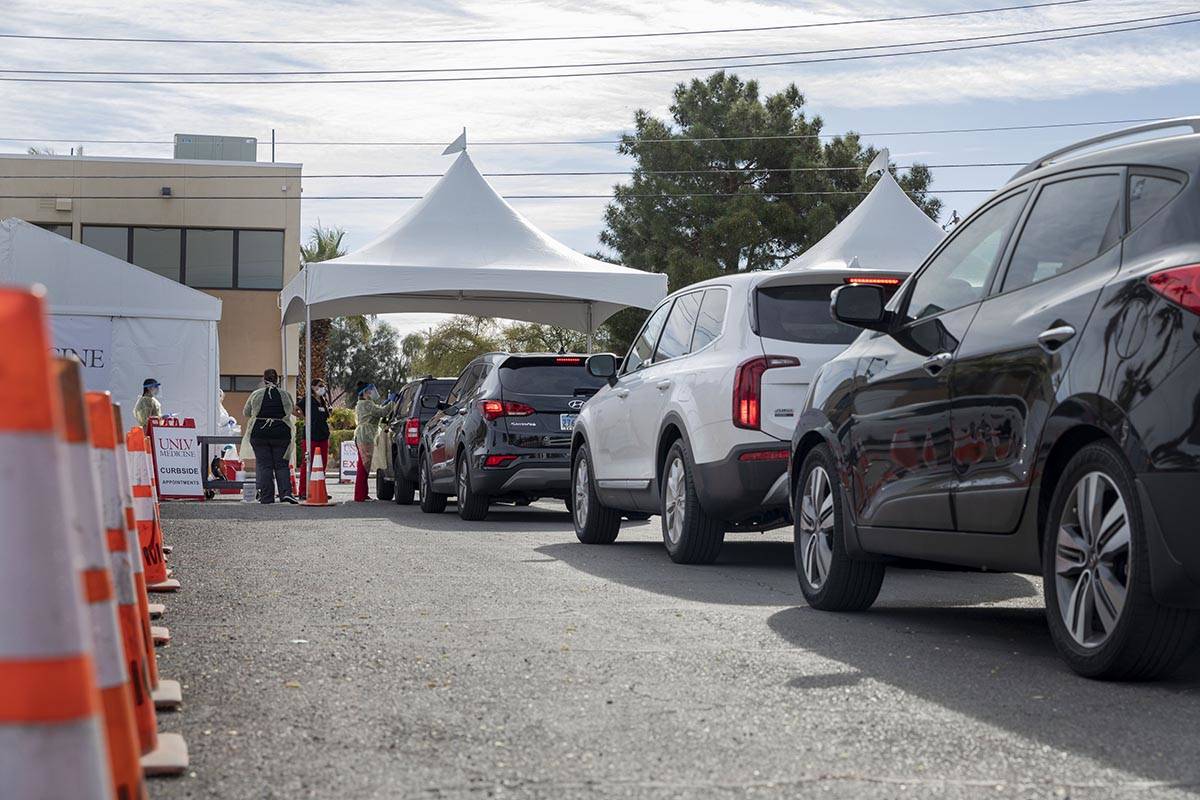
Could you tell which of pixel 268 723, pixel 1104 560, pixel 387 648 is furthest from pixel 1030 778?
pixel 387 648

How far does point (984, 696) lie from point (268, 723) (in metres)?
Result: 2.19

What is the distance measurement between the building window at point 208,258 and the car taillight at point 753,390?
33.9 meters

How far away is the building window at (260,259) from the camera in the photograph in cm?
4131

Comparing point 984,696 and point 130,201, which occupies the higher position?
point 130,201

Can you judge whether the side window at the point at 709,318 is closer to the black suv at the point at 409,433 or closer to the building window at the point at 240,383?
the black suv at the point at 409,433

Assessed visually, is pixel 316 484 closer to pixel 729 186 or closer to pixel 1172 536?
pixel 1172 536

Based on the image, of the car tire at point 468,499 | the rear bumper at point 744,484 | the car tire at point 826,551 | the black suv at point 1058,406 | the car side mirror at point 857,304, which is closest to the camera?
the black suv at point 1058,406

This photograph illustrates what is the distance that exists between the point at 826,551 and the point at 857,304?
1.31 metres

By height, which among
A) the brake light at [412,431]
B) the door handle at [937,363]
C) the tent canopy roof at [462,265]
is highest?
the tent canopy roof at [462,265]

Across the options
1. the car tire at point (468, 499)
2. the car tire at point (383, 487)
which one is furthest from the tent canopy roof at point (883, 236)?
the car tire at point (468, 499)

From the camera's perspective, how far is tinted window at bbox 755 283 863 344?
9.23 m

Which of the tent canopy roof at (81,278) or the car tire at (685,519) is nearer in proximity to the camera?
the car tire at (685,519)

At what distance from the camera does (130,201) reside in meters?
40.8

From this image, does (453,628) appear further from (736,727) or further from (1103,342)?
(1103,342)
